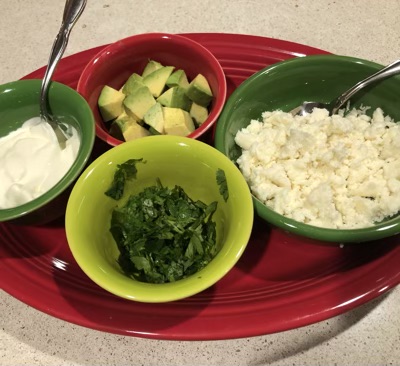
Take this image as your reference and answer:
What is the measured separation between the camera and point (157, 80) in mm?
1102

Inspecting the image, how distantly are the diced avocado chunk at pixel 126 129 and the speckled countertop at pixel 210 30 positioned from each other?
0.47 metres

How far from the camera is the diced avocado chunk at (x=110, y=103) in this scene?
1078 mm

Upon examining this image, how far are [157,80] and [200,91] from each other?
0.13m

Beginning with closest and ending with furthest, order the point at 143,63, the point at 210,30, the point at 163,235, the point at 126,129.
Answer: the point at 163,235 → the point at 126,129 → the point at 143,63 → the point at 210,30

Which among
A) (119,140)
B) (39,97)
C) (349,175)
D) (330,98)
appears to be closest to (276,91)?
(330,98)

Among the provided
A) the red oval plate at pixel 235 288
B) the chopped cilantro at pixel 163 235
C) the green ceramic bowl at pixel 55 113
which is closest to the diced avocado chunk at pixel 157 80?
the green ceramic bowl at pixel 55 113

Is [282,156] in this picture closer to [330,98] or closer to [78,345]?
[330,98]

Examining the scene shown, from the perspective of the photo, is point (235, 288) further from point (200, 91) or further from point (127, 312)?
point (200, 91)

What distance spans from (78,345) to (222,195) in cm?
47

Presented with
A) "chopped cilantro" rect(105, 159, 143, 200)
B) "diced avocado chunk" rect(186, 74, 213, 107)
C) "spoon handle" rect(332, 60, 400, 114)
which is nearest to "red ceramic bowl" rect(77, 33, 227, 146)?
"diced avocado chunk" rect(186, 74, 213, 107)

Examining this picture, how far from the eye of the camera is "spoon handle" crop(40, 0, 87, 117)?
1.01 meters

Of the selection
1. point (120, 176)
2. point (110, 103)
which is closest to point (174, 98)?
point (110, 103)

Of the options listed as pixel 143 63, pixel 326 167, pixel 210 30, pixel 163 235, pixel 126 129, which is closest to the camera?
pixel 163 235

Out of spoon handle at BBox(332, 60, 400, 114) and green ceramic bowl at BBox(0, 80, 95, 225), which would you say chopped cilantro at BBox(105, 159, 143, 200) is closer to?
green ceramic bowl at BBox(0, 80, 95, 225)
